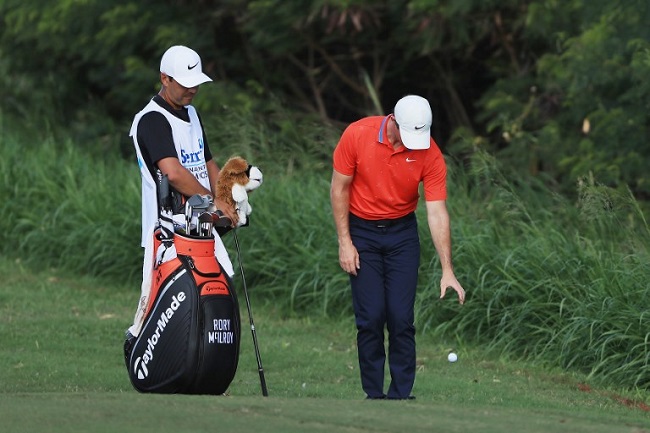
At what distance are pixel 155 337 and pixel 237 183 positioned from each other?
33.7 inches

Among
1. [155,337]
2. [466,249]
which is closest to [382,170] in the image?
[155,337]

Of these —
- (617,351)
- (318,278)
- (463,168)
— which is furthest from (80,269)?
(617,351)

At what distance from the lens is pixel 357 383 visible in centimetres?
900

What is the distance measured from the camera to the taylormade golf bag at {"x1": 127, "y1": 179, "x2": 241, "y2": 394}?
23.0ft

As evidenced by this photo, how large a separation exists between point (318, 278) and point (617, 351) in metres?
2.82

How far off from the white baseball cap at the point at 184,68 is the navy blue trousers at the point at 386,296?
3.73 ft

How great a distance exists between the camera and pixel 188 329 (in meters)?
7.01

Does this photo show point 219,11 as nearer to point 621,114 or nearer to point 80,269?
point 80,269

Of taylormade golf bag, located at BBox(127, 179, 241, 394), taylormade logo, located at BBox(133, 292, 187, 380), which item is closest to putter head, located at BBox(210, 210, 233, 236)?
taylormade golf bag, located at BBox(127, 179, 241, 394)

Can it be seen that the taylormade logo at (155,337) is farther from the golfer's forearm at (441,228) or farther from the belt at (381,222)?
the golfer's forearm at (441,228)

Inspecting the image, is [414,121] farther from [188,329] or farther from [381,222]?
[188,329]

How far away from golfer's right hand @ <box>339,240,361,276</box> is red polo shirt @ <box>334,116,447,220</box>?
0.18 m

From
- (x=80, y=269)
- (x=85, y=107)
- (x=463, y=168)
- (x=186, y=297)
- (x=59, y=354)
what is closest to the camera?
(x=186, y=297)

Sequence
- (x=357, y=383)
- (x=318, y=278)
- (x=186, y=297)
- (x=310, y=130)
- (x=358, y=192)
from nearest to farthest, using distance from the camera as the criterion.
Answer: (x=186, y=297), (x=358, y=192), (x=357, y=383), (x=318, y=278), (x=310, y=130)
